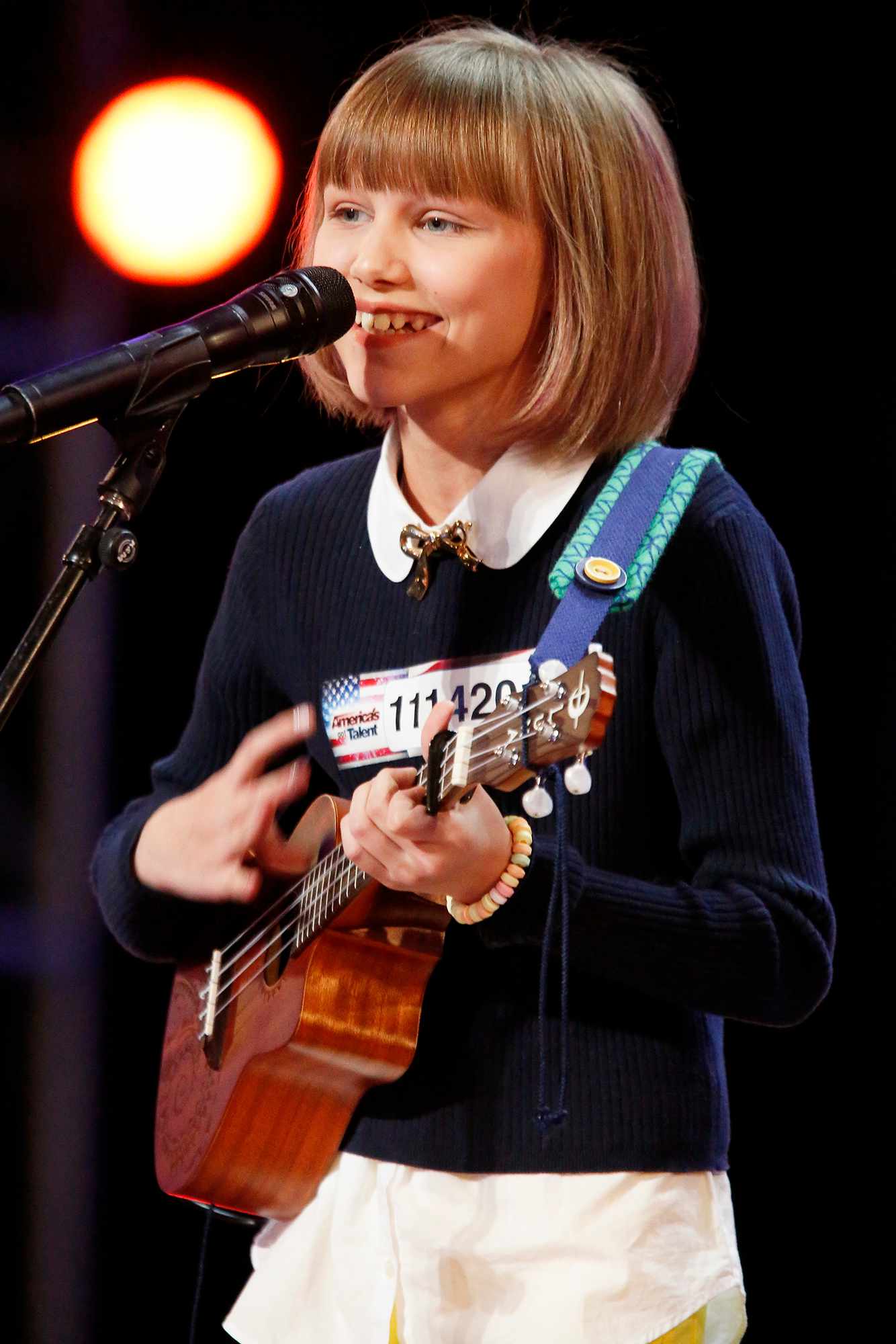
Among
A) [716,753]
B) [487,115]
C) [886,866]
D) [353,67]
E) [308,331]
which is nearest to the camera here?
[308,331]

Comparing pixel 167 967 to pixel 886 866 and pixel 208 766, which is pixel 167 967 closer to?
pixel 208 766

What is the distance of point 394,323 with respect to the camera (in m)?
1.59

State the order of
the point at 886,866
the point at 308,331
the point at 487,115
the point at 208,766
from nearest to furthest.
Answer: the point at 308,331
the point at 487,115
the point at 208,766
the point at 886,866

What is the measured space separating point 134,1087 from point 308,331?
1.92 m

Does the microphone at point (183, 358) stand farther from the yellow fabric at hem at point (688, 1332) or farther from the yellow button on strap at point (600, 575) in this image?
the yellow fabric at hem at point (688, 1332)

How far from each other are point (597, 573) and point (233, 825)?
48cm

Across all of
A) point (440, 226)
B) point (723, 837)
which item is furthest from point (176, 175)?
point (723, 837)

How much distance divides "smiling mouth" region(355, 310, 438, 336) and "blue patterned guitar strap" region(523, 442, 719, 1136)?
0.81 ft

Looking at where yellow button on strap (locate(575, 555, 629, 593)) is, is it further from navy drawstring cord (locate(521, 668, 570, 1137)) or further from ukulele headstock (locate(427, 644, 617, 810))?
ukulele headstock (locate(427, 644, 617, 810))

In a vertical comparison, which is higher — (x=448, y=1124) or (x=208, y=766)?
(x=208, y=766)

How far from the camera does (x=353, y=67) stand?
279 centimetres

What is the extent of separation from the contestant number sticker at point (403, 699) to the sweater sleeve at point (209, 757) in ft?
0.62

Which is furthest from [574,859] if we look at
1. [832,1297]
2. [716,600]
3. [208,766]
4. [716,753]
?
[832,1297]

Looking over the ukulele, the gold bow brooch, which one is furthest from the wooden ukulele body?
the gold bow brooch
